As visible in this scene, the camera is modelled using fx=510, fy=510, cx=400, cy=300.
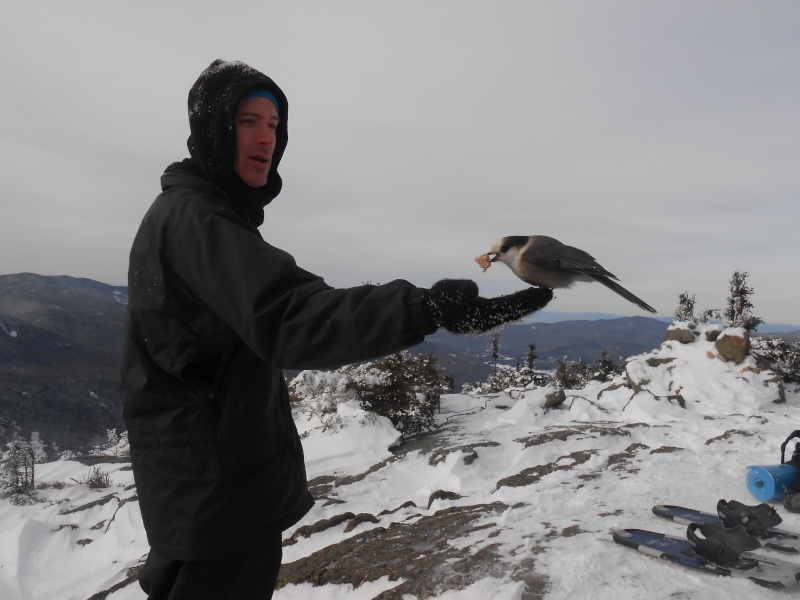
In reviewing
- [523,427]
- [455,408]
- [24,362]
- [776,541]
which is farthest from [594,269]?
[24,362]

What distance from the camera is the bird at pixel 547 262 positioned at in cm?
228

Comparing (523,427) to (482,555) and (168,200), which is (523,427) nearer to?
(482,555)

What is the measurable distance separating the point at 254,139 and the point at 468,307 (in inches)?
52.7

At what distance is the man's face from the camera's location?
225 centimetres

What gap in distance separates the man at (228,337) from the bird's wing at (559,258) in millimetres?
403

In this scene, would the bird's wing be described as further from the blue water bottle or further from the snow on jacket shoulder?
the blue water bottle

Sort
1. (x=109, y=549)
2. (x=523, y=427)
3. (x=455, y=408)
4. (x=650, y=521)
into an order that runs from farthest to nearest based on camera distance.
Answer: (x=455, y=408)
(x=523, y=427)
(x=109, y=549)
(x=650, y=521)

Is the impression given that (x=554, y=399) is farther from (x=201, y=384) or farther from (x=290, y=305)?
(x=290, y=305)

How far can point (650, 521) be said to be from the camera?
5.45 meters

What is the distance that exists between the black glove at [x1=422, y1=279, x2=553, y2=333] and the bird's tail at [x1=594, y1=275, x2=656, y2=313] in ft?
2.69

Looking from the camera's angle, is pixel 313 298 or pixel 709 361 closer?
pixel 313 298

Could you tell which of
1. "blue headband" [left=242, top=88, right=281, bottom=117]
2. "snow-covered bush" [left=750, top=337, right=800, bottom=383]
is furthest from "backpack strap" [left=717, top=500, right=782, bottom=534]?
"snow-covered bush" [left=750, top=337, right=800, bottom=383]

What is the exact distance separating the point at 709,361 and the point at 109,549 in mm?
17758

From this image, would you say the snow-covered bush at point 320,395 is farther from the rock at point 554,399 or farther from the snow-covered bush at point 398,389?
the rock at point 554,399
